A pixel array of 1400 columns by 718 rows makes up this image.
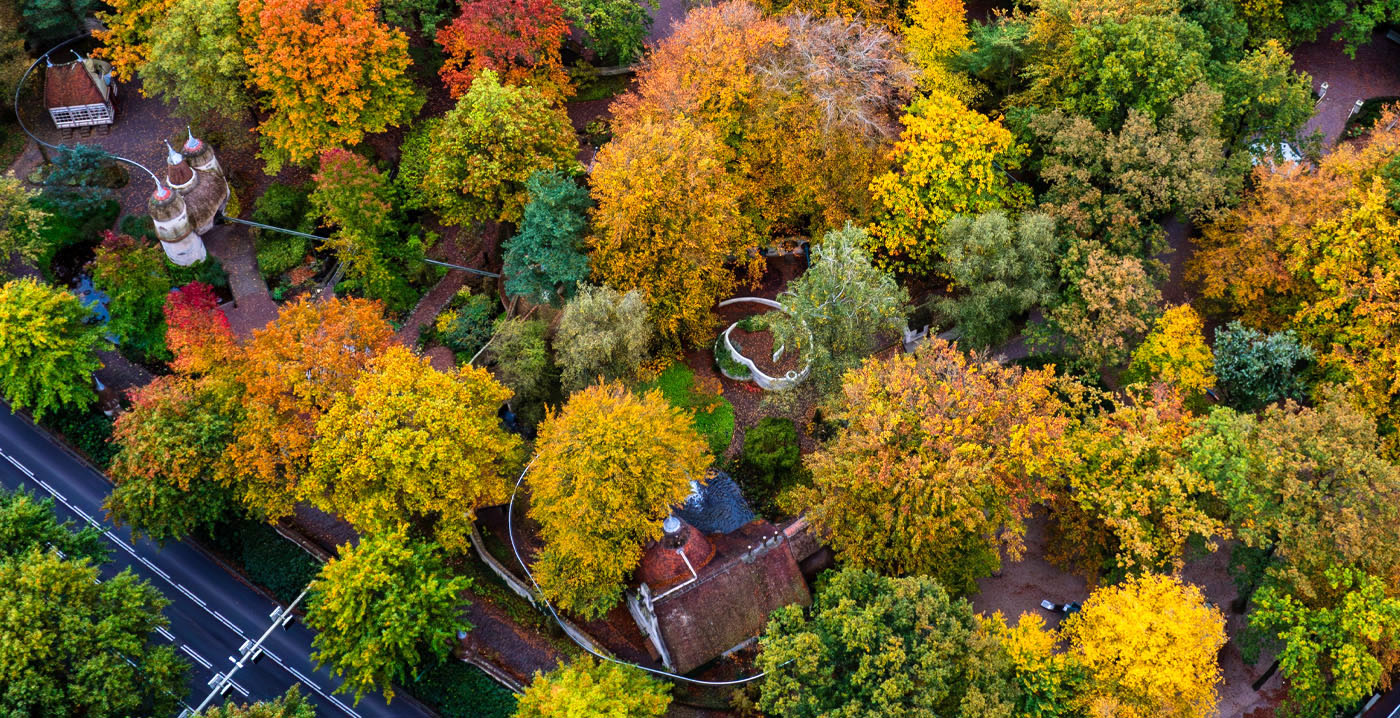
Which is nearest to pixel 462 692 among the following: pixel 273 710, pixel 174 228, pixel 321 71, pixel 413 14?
pixel 273 710

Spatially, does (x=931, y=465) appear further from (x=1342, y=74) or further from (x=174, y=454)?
(x=1342, y=74)

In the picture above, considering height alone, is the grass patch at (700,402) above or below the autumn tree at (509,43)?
below

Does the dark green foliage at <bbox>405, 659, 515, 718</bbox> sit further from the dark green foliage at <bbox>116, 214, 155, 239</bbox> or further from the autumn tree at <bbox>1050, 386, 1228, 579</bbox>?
the dark green foliage at <bbox>116, 214, 155, 239</bbox>

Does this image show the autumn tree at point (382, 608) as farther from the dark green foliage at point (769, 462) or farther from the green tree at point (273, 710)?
the dark green foliage at point (769, 462)

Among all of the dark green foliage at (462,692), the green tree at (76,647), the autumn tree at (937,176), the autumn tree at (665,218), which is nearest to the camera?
the green tree at (76,647)

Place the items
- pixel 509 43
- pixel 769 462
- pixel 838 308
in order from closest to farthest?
pixel 838 308 → pixel 769 462 → pixel 509 43

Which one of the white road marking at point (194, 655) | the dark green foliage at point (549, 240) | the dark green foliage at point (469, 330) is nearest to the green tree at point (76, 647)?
the white road marking at point (194, 655)

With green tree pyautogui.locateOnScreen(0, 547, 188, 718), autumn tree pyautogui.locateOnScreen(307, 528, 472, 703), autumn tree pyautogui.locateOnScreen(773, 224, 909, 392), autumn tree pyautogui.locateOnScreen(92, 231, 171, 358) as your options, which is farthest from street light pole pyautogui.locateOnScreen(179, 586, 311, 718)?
autumn tree pyautogui.locateOnScreen(773, 224, 909, 392)
